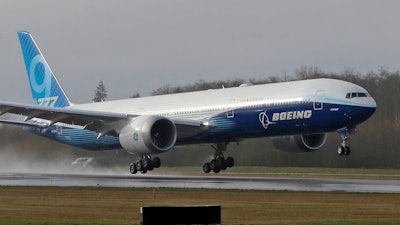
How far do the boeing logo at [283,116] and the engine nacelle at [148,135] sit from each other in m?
5.15

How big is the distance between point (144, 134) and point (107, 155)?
47.4 feet

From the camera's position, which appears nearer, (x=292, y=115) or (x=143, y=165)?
(x=292, y=115)

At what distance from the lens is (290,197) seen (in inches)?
1460

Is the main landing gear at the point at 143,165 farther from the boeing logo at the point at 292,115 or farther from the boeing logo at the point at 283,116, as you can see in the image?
the boeing logo at the point at 292,115

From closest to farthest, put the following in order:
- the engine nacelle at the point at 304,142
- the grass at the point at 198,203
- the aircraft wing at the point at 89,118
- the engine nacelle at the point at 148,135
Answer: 1. the grass at the point at 198,203
2. the engine nacelle at the point at 148,135
3. the aircraft wing at the point at 89,118
4. the engine nacelle at the point at 304,142

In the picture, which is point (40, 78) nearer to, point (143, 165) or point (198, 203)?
point (143, 165)

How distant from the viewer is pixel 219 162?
59.2 m

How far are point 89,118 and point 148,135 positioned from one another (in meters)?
5.61

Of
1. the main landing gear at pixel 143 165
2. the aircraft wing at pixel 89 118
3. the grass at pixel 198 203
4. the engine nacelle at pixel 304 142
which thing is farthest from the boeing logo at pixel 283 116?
the grass at pixel 198 203

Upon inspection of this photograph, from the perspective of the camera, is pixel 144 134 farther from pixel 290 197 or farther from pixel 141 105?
pixel 290 197

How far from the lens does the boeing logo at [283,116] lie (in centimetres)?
5278

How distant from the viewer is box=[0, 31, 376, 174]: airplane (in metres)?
52.6

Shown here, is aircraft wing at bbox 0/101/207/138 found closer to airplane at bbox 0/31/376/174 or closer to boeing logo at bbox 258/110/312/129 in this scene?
airplane at bbox 0/31/376/174

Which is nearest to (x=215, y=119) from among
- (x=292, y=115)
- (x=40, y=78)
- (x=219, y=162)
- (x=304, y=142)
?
(x=219, y=162)
